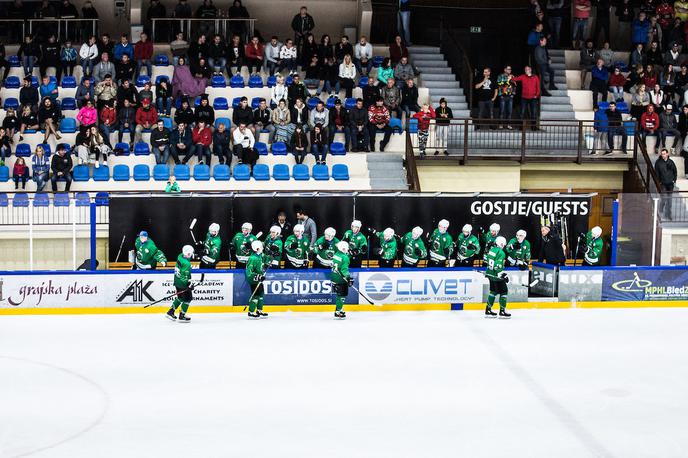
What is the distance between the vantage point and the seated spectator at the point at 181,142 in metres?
25.4

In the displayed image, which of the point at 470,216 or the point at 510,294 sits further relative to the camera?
the point at 470,216

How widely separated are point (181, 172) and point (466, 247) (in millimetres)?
6823

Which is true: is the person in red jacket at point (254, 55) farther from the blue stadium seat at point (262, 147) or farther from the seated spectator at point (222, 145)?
the seated spectator at point (222, 145)

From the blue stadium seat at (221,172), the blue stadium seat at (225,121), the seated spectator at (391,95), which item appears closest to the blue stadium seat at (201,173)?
the blue stadium seat at (221,172)

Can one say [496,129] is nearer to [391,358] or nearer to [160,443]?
[391,358]

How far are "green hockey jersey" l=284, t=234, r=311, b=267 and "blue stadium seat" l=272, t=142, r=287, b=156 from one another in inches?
196

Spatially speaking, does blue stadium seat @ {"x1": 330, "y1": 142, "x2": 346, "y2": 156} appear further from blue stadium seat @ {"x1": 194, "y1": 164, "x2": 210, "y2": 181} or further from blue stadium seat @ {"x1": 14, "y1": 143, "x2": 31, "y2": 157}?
blue stadium seat @ {"x1": 14, "y1": 143, "x2": 31, "y2": 157}

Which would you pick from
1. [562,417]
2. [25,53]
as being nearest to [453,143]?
[25,53]

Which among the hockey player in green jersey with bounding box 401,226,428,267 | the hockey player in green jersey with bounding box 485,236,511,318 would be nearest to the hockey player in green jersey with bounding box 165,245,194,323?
the hockey player in green jersey with bounding box 401,226,428,267

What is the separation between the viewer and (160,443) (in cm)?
1292

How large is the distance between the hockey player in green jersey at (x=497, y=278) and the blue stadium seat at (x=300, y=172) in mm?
6529

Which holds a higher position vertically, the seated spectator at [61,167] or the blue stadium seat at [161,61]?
the blue stadium seat at [161,61]

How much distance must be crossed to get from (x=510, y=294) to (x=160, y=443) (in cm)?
974

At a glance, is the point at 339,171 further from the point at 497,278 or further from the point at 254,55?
the point at 497,278
